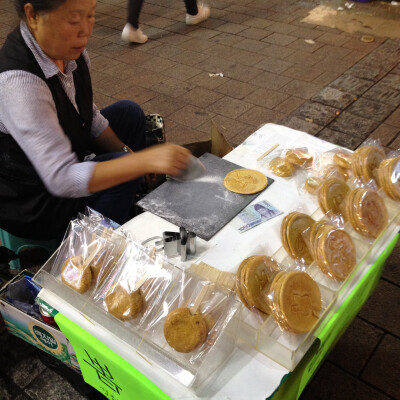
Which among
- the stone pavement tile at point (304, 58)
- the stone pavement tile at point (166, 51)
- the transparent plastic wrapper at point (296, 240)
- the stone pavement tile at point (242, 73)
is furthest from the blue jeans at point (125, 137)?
the stone pavement tile at point (304, 58)

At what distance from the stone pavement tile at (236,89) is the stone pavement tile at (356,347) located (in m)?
2.60

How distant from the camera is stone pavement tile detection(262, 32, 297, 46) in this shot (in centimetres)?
520

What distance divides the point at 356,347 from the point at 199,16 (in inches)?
185

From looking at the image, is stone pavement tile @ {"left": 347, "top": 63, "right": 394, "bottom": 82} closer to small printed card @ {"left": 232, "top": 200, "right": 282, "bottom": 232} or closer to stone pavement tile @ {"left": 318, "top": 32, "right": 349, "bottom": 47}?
stone pavement tile @ {"left": 318, "top": 32, "right": 349, "bottom": 47}

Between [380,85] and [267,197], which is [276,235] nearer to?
[267,197]

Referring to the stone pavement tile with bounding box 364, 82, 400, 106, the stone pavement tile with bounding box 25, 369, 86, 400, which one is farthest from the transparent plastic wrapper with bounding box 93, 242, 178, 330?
the stone pavement tile with bounding box 364, 82, 400, 106

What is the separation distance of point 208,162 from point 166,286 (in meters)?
0.86

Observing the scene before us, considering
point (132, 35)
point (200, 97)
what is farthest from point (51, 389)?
point (132, 35)

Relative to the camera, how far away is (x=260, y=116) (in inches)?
156

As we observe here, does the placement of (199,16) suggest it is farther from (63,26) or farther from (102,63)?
(63,26)

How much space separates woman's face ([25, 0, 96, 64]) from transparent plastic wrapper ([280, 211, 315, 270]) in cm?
105

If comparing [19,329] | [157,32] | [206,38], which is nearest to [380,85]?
[206,38]

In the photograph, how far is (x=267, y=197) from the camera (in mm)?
1978

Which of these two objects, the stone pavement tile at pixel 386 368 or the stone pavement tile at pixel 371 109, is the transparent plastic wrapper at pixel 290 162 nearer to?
the stone pavement tile at pixel 386 368
